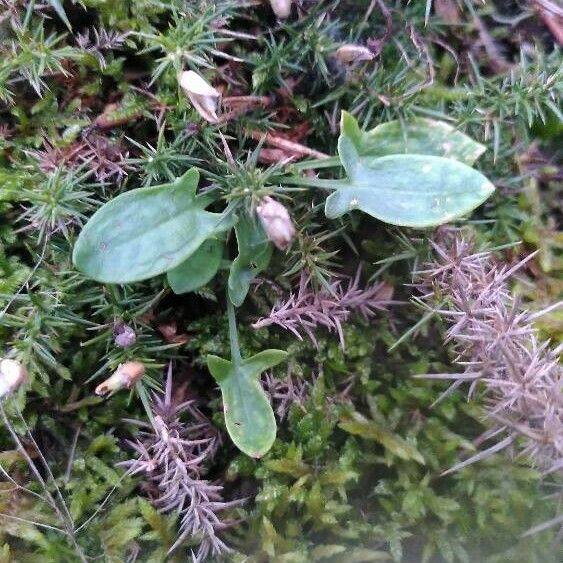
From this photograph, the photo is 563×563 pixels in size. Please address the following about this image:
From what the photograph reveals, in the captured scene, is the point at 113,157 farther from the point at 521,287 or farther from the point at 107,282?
the point at 521,287

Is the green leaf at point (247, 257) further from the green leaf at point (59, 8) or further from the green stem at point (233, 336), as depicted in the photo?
the green leaf at point (59, 8)

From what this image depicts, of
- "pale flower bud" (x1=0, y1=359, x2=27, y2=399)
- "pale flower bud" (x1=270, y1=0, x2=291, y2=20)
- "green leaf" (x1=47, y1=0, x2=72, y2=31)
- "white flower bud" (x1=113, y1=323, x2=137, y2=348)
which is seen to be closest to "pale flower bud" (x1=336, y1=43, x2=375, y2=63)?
"pale flower bud" (x1=270, y1=0, x2=291, y2=20)

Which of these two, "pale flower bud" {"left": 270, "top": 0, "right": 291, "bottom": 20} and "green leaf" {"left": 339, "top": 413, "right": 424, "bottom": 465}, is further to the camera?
"green leaf" {"left": 339, "top": 413, "right": 424, "bottom": 465}

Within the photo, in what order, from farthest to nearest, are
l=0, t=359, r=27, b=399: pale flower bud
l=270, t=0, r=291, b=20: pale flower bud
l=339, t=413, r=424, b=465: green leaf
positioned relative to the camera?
l=339, t=413, r=424, b=465: green leaf → l=270, t=0, r=291, b=20: pale flower bud → l=0, t=359, r=27, b=399: pale flower bud

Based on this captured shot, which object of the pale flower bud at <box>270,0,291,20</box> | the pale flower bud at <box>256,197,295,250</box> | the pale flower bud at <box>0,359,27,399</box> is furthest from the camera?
the pale flower bud at <box>270,0,291,20</box>

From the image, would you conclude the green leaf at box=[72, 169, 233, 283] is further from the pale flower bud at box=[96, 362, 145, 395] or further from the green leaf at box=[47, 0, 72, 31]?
the green leaf at box=[47, 0, 72, 31]

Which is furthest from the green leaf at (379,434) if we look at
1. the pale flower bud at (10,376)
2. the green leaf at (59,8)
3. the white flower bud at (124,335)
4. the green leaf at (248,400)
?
the green leaf at (59,8)
